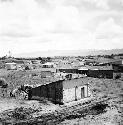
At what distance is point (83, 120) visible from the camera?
2600cm

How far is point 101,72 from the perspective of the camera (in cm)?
6675

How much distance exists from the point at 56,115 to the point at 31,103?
738 cm

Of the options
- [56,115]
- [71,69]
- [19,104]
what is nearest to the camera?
[56,115]

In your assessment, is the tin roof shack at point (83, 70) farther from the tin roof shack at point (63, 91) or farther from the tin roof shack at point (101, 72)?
the tin roof shack at point (63, 91)

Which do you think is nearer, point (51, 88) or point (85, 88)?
point (51, 88)

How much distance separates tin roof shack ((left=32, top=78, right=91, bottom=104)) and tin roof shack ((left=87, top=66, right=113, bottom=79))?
2740cm

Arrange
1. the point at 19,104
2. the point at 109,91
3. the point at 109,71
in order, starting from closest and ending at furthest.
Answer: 1. the point at 19,104
2. the point at 109,91
3. the point at 109,71

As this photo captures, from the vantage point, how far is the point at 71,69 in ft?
240

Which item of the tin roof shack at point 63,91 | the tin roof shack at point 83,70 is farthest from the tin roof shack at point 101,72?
the tin roof shack at point 63,91

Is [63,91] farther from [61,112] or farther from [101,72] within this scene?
[101,72]

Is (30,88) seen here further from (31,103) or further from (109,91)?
(109,91)

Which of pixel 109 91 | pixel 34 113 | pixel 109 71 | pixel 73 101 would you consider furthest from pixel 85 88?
pixel 109 71

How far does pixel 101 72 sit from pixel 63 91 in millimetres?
34351

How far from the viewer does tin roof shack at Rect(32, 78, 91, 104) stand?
34453 millimetres
